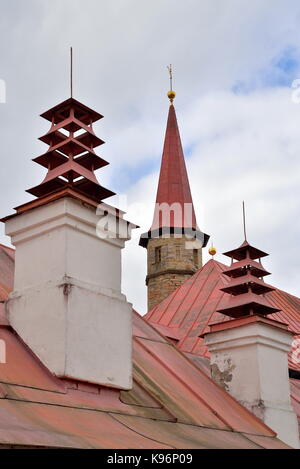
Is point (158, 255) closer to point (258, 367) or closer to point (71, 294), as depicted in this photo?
point (258, 367)

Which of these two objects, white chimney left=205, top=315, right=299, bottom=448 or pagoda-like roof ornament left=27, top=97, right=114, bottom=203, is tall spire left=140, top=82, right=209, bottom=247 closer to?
white chimney left=205, top=315, right=299, bottom=448

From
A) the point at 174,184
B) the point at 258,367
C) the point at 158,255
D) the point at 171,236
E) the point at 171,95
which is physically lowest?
the point at 258,367

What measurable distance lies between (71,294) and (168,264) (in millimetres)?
21531

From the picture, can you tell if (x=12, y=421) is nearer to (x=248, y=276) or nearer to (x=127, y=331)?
(x=127, y=331)

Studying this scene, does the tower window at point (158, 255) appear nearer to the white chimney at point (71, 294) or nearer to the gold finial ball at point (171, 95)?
the gold finial ball at point (171, 95)

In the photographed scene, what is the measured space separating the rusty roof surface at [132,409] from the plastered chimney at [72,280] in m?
0.20

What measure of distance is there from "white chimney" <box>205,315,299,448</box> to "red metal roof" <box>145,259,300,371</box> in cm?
443

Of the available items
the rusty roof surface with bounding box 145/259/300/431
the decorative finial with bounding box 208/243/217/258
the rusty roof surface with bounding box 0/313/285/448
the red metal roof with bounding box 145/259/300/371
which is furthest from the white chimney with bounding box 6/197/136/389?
the decorative finial with bounding box 208/243/217/258

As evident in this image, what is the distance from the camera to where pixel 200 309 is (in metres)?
18.1

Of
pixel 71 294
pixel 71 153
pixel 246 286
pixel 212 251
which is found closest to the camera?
pixel 71 294

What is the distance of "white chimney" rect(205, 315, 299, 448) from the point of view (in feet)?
34.6

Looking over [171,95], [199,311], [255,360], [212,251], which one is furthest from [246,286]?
[171,95]

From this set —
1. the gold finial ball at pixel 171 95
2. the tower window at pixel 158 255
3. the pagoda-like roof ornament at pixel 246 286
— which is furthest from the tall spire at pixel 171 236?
the pagoda-like roof ornament at pixel 246 286

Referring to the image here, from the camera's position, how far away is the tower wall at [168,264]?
2869 centimetres
